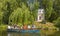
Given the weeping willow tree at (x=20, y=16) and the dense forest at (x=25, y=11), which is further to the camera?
the dense forest at (x=25, y=11)

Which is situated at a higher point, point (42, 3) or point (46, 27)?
point (42, 3)

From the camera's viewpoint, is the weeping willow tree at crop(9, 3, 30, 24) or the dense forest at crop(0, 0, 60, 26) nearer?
the weeping willow tree at crop(9, 3, 30, 24)

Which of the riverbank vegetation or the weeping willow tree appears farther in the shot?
the riverbank vegetation

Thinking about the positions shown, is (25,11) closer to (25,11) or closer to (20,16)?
(25,11)

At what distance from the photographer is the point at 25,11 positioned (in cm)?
3675

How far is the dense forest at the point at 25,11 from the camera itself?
121ft

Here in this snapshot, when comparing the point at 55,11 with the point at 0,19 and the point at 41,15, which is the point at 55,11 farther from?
the point at 0,19

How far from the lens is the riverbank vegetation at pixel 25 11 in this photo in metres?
36.8

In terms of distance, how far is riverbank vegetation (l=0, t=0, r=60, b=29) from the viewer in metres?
36.8

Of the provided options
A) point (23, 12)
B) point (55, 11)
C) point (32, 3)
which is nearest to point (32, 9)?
point (32, 3)

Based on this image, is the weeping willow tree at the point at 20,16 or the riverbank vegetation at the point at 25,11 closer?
the weeping willow tree at the point at 20,16

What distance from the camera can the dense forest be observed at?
1449 inches

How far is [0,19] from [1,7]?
291cm

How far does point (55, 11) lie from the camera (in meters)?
50.8
